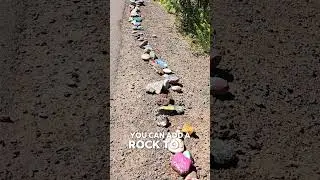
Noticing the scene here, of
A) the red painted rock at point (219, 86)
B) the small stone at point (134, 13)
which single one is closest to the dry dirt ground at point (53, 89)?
the small stone at point (134, 13)

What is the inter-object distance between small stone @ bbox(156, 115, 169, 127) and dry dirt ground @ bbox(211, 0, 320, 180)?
428 millimetres

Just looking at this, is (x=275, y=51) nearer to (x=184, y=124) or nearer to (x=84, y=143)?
(x=184, y=124)

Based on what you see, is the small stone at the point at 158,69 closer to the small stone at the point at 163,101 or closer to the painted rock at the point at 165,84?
the painted rock at the point at 165,84

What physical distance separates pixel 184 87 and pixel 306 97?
1.20 metres

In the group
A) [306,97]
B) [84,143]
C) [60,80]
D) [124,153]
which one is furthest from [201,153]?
[60,80]

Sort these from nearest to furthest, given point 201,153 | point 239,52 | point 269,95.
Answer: point 201,153, point 269,95, point 239,52

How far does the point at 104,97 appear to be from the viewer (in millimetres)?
5582

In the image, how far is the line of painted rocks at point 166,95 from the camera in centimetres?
475

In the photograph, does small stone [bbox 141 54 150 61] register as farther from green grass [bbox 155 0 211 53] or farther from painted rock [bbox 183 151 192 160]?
painted rock [bbox 183 151 192 160]

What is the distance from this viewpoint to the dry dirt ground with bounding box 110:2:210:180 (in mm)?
4809

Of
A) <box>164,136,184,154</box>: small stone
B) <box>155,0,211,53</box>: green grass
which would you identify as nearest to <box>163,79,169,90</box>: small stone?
<box>164,136,184,154</box>: small stone

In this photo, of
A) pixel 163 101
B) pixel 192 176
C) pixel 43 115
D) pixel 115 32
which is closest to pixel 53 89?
pixel 43 115

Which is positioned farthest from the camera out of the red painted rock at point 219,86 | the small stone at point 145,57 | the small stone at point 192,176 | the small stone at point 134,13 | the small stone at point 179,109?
the small stone at point 134,13

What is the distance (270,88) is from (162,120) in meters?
1.19
